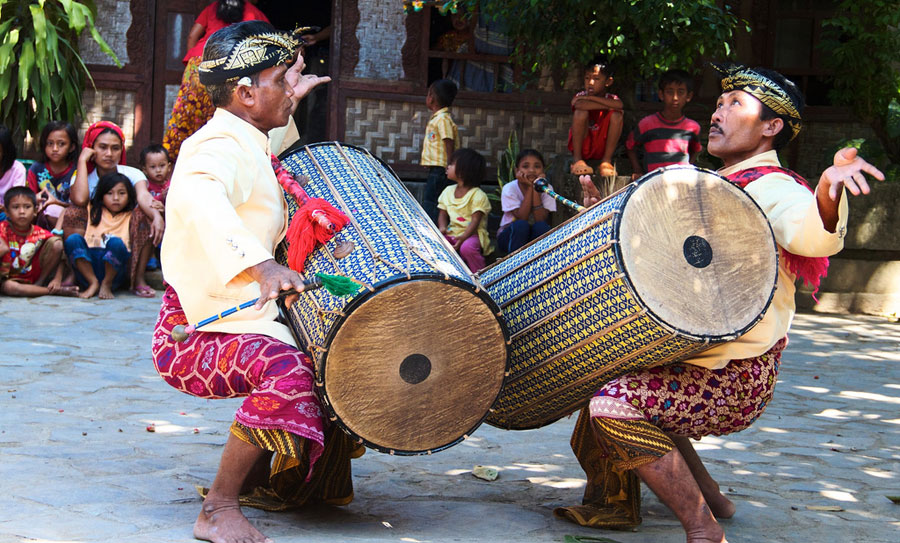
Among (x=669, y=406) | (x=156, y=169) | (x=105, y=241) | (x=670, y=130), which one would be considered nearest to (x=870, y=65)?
(x=670, y=130)

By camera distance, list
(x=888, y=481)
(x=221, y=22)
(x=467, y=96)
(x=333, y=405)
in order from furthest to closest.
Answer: (x=467, y=96) < (x=221, y=22) < (x=888, y=481) < (x=333, y=405)

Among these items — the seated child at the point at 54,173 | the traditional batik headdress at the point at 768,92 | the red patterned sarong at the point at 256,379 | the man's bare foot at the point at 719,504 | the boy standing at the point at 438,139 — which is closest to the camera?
the red patterned sarong at the point at 256,379

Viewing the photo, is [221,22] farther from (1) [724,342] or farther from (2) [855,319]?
(1) [724,342]

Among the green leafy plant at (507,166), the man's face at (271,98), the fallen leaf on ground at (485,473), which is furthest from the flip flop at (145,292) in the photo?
the man's face at (271,98)

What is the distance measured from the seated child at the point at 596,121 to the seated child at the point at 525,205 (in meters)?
0.34

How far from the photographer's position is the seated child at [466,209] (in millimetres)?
8195

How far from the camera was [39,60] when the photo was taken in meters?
8.21

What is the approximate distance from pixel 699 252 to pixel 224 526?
154cm

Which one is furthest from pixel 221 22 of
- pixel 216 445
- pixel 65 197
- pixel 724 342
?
pixel 724 342

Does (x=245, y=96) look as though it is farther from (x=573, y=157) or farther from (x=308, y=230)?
(x=573, y=157)

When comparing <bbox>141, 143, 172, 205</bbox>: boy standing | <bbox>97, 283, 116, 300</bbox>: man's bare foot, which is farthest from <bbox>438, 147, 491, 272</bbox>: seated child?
<bbox>97, 283, 116, 300</bbox>: man's bare foot

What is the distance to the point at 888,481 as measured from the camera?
13.0ft

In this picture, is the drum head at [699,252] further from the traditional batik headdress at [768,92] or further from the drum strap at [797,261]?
the traditional batik headdress at [768,92]

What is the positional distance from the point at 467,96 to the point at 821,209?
6646 mm
